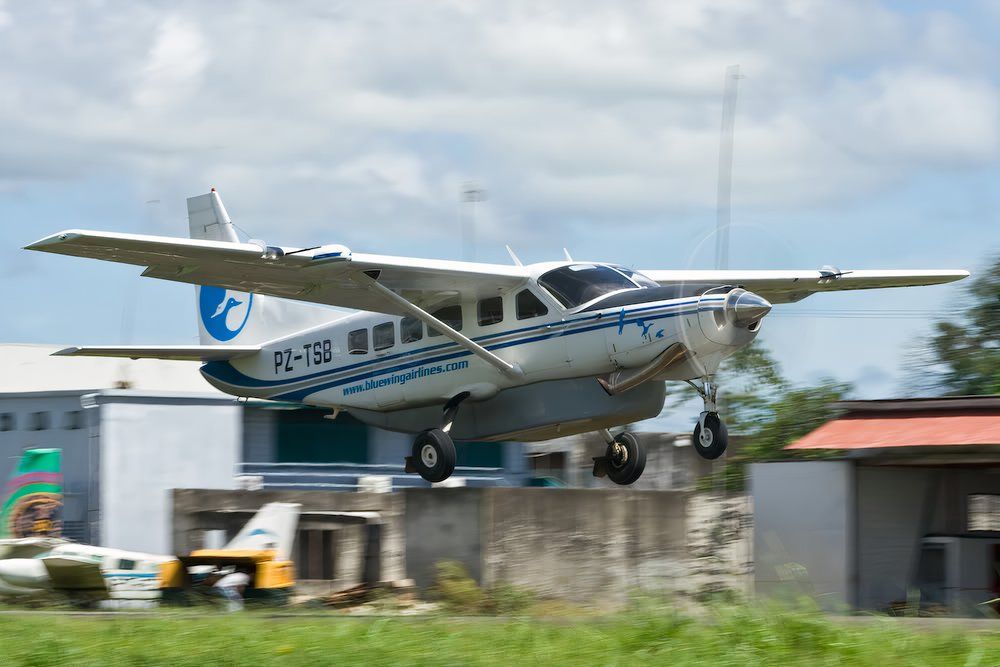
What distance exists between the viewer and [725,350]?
59.5 feet

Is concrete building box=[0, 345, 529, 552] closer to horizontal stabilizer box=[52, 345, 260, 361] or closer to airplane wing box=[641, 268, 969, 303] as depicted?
horizontal stabilizer box=[52, 345, 260, 361]

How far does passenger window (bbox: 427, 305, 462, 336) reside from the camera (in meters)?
21.0

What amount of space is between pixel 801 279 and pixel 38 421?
15.1 metres

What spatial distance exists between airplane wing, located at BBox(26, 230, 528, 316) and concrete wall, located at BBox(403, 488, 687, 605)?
3074mm

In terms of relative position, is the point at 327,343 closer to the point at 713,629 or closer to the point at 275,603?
the point at 275,603

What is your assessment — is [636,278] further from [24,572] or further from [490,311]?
[24,572]

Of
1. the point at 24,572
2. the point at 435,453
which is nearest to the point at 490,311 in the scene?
the point at 435,453

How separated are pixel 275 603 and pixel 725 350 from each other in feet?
23.5

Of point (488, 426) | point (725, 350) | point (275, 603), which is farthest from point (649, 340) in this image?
point (275, 603)

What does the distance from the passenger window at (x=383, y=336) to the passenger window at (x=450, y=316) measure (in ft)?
2.61

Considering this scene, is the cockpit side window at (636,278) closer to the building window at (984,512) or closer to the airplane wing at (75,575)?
the building window at (984,512)

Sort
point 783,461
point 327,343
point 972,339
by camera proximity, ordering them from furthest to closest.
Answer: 1. point 972,339
2. point 327,343
3. point 783,461

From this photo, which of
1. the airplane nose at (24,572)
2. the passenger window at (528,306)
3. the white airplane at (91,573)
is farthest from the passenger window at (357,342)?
the airplane nose at (24,572)

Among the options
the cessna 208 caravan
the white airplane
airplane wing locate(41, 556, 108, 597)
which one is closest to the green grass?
airplane wing locate(41, 556, 108, 597)
